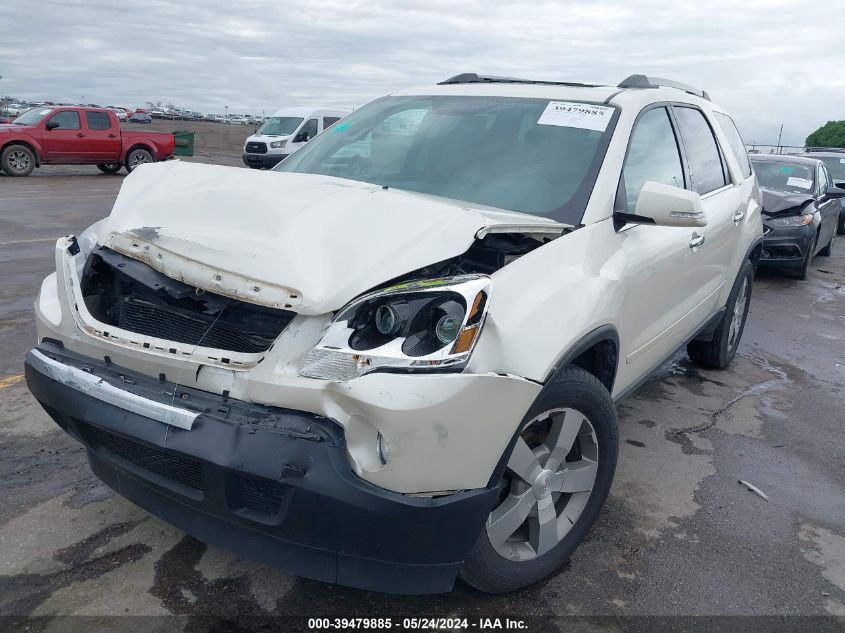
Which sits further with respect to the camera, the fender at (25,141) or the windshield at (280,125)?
the windshield at (280,125)

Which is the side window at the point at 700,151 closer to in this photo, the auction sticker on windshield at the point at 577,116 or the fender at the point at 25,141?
the auction sticker on windshield at the point at 577,116

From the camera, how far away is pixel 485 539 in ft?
7.52

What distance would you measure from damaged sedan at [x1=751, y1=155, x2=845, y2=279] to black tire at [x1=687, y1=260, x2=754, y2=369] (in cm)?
372

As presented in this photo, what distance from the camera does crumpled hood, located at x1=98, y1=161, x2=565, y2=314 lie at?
2.16 metres

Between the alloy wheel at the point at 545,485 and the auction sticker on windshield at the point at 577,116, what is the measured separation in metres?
1.39

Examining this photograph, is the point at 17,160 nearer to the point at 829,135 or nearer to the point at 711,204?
the point at 711,204

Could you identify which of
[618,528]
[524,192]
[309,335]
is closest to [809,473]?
[618,528]

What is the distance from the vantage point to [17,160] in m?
17.7

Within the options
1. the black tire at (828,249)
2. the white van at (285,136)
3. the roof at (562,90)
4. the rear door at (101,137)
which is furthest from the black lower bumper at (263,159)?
the roof at (562,90)

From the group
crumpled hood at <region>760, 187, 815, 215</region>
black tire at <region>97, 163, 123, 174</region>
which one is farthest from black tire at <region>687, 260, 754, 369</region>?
black tire at <region>97, 163, 123, 174</region>

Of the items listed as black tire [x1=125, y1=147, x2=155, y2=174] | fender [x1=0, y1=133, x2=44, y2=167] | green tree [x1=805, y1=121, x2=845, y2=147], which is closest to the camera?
fender [x1=0, y1=133, x2=44, y2=167]

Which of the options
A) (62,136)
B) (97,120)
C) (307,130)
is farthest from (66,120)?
(307,130)

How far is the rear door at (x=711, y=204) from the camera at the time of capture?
3.99 m

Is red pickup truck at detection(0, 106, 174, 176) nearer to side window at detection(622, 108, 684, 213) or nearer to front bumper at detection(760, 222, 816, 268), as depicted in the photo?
front bumper at detection(760, 222, 816, 268)
